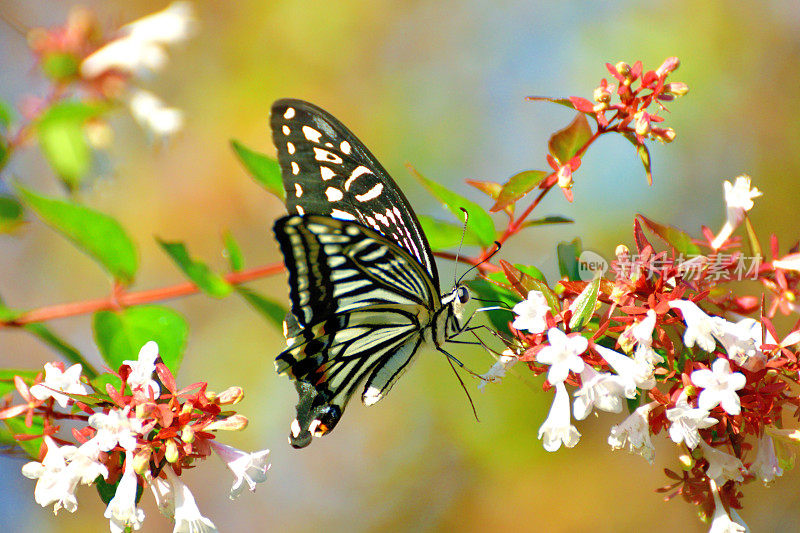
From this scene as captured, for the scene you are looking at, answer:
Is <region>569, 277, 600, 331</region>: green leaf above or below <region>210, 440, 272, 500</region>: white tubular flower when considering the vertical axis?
above

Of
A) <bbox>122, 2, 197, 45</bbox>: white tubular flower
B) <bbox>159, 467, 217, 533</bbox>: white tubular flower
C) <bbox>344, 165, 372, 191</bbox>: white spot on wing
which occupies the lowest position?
<bbox>159, 467, 217, 533</bbox>: white tubular flower

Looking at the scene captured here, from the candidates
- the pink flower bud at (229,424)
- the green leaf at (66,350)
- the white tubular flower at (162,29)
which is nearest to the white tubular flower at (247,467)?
the pink flower bud at (229,424)

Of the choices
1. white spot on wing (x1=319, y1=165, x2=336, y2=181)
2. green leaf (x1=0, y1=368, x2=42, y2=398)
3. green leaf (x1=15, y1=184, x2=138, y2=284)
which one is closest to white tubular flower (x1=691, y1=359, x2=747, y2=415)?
white spot on wing (x1=319, y1=165, x2=336, y2=181)

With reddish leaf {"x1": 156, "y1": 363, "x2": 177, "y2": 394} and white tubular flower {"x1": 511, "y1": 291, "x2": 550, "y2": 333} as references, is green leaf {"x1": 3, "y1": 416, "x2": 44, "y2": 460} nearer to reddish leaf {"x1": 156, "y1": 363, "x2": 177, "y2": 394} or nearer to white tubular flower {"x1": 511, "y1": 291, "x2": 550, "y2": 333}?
reddish leaf {"x1": 156, "y1": 363, "x2": 177, "y2": 394}

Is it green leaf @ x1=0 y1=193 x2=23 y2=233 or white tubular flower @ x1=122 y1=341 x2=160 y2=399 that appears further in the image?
green leaf @ x1=0 y1=193 x2=23 y2=233

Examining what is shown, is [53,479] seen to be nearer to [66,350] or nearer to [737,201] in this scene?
[66,350]

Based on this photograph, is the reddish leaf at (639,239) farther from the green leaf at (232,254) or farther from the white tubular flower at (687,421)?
the green leaf at (232,254)

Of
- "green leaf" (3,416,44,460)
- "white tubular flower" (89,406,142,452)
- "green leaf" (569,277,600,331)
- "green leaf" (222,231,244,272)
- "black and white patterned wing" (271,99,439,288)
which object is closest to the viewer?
"white tubular flower" (89,406,142,452)
